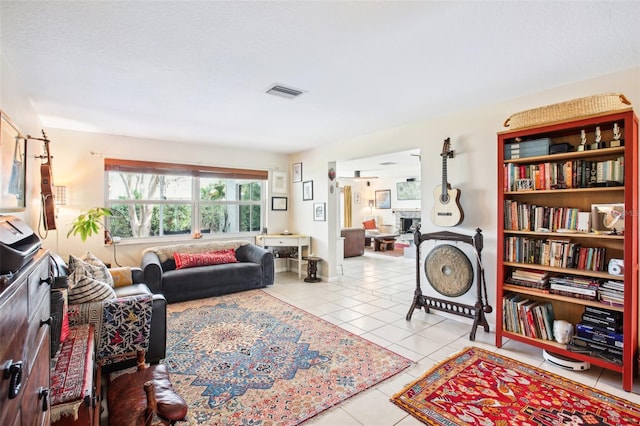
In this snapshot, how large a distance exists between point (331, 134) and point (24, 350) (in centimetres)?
411

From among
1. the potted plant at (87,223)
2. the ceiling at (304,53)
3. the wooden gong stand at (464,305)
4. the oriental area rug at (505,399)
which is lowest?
the oriental area rug at (505,399)

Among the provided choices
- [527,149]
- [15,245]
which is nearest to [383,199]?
[527,149]

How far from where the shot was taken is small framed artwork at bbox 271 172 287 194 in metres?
6.12

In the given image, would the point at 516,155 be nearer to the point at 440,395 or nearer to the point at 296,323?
the point at 440,395

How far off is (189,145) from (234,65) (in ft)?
10.5

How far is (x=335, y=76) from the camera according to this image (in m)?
2.56

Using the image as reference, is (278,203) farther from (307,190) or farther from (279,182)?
(307,190)

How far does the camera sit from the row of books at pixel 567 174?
7.73ft

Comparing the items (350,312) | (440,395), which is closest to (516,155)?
(440,395)

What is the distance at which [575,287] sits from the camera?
250 cm

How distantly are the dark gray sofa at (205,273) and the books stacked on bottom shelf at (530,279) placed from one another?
334cm

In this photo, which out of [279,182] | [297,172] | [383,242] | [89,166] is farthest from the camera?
[383,242]

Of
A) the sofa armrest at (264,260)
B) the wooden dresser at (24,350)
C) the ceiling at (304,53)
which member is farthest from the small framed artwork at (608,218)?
the sofa armrest at (264,260)

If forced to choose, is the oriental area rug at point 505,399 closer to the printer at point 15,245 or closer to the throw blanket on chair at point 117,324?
the throw blanket on chair at point 117,324
